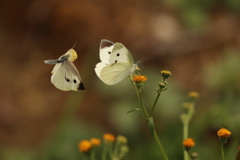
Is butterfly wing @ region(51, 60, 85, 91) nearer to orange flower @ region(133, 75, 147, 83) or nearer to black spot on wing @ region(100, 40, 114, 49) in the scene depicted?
black spot on wing @ region(100, 40, 114, 49)

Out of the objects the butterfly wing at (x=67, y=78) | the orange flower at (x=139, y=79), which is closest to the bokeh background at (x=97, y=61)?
the orange flower at (x=139, y=79)

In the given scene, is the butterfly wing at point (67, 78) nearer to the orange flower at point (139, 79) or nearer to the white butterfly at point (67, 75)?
the white butterfly at point (67, 75)

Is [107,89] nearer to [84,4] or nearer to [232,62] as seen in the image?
[232,62]

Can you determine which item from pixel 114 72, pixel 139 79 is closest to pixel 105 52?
pixel 114 72

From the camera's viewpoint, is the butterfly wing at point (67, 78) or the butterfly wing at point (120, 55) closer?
the butterfly wing at point (67, 78)

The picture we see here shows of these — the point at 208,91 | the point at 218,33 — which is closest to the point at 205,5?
the point at 218,33

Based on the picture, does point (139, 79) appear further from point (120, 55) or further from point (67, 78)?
point (67, 78)
